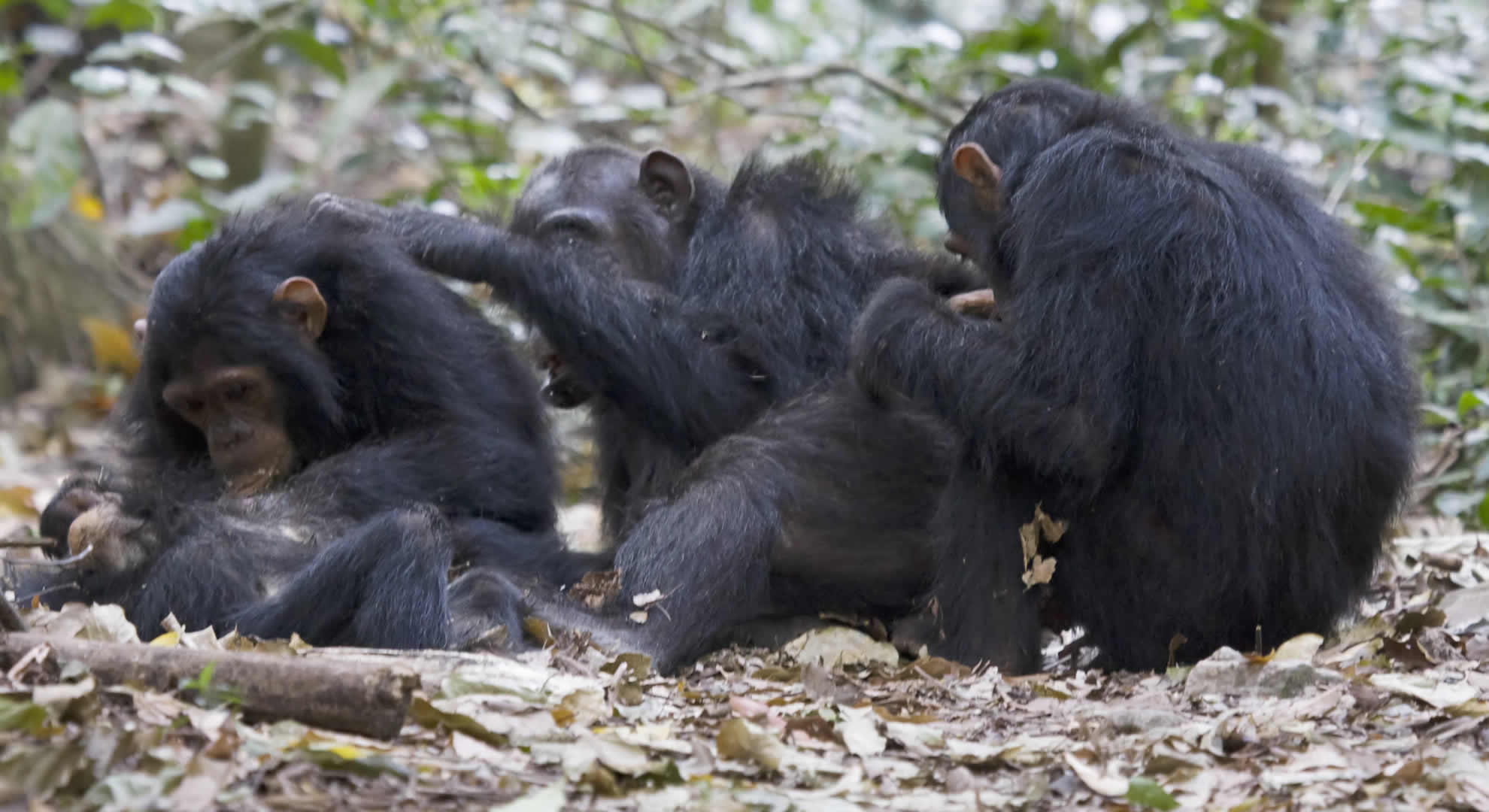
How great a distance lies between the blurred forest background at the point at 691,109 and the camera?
24.3 feet

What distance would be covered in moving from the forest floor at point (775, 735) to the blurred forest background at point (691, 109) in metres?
2.50

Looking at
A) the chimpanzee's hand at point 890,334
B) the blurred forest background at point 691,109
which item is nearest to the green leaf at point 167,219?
the blurred forest background at point 691,109

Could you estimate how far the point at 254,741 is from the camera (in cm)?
301

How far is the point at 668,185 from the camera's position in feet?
20.5

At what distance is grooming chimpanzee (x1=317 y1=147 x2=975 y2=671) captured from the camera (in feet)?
16.7

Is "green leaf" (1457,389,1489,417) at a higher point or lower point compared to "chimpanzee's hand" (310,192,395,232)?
lower

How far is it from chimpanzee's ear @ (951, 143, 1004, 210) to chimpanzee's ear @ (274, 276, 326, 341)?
6.90ft

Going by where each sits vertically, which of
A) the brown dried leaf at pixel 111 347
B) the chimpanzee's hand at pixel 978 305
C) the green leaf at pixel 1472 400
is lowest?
the brown dried leaf at pixel 111 347

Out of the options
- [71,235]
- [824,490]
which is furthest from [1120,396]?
[71,235]

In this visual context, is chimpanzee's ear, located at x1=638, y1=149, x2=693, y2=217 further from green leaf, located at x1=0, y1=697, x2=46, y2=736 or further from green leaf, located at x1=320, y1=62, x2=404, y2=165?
green leaf, located at x1=0, y1=697, x2=46, y2=736

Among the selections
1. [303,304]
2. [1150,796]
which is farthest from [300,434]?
[1150,796]

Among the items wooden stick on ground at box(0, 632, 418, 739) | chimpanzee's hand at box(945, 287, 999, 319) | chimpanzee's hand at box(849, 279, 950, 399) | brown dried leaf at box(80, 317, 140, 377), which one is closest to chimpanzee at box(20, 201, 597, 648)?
chimpanzee's hand at box(849, 279, 950, 399)

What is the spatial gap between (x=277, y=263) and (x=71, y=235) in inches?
221

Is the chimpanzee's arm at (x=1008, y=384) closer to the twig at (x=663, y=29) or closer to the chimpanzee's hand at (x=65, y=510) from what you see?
the chimpanzee's hand at (x=65, y=510)
